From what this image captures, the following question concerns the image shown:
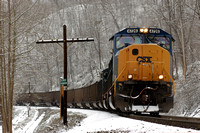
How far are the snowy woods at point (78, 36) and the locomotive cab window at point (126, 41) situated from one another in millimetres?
3643

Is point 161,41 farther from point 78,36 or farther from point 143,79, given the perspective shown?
point 78,36

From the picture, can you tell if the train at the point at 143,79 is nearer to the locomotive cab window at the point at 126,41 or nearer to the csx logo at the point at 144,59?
the csx logo at the point at 144,59

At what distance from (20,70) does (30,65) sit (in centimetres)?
172

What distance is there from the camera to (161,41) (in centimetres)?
1220

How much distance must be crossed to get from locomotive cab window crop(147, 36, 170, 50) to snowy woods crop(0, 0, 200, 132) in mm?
4420

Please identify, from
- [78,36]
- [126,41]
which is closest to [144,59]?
[126,41]

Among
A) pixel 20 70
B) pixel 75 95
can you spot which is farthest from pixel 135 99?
pixel 75 95

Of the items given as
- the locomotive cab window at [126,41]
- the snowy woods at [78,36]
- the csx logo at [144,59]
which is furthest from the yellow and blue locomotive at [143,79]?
the snowy woods at [78,36]

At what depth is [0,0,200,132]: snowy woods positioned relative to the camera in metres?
15.1

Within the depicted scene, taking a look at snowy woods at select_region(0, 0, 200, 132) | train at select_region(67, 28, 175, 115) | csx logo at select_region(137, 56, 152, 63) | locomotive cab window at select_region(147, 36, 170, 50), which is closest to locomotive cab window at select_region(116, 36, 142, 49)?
train at select_region(67, 28, 175, 115)

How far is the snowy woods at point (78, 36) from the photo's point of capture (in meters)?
15.1

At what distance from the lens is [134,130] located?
812 centimetres

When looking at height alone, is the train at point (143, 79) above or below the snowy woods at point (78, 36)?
below

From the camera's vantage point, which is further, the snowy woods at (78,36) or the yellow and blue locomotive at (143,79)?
the snowy woods at (78,36)
